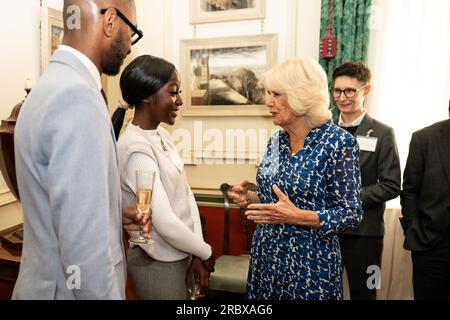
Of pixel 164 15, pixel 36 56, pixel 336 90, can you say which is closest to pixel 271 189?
pixel 336 90

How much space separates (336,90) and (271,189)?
4.33 ft

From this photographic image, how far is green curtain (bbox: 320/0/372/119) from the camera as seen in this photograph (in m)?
3.34

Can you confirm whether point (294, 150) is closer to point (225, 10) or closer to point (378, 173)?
point (378, 173)

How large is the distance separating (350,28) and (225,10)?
4.16 ft

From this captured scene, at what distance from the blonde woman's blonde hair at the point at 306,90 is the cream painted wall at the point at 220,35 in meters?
2.04

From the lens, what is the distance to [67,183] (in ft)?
3.08

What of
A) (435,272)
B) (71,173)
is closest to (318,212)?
(71,173)

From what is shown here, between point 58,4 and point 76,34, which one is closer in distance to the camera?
point 76,34

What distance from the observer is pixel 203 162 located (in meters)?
4.05

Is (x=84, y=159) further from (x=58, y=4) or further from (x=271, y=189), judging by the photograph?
(x=58, y=4)

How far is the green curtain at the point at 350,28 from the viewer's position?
3336mm

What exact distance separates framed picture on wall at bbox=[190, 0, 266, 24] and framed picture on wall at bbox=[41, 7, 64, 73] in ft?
4.89

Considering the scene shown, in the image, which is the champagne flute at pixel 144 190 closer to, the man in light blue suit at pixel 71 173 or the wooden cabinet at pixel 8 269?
the man in light blue suit at pixel 71 173

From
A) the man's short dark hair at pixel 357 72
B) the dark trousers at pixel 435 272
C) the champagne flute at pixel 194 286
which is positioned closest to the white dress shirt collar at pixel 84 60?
the champagne flute at pixel 194 286
